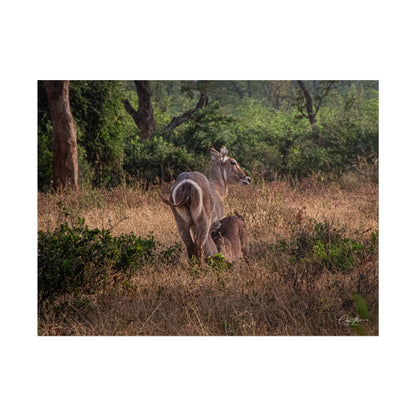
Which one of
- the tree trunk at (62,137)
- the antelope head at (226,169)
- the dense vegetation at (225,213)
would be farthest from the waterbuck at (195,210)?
the tree trunk at (62,137)

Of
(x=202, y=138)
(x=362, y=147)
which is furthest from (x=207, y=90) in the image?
(x=362, y=147)

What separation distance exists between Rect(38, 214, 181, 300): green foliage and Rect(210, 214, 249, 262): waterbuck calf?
942 millimetres

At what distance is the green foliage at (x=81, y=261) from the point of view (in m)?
5.31

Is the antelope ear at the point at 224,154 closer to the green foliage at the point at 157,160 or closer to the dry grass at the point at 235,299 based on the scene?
the green foliage at the point at 157,160

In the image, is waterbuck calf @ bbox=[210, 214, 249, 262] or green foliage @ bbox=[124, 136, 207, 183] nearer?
waterbuck calf @ bbox=[210, 214, 249, 262]

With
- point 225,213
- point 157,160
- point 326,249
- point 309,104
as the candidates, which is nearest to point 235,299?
point 326,249

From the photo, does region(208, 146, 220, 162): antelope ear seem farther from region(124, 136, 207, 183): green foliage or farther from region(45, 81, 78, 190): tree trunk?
region(45, 81, 78, 190): tree trunk

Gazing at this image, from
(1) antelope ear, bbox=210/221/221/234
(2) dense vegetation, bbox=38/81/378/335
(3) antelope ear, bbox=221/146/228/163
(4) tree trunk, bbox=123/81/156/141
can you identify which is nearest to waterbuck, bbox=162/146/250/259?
(1) antelope ear, bbox=210/221/221/234

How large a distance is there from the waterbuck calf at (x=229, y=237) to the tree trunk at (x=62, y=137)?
8.81 feet

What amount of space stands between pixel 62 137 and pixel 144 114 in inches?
56.6

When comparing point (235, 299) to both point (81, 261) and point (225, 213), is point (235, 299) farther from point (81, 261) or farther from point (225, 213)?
point (225, 213)

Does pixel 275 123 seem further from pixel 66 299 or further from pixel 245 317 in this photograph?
pixel 66 299

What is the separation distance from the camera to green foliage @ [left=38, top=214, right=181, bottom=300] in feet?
17.4

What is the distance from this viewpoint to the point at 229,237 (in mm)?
6535
